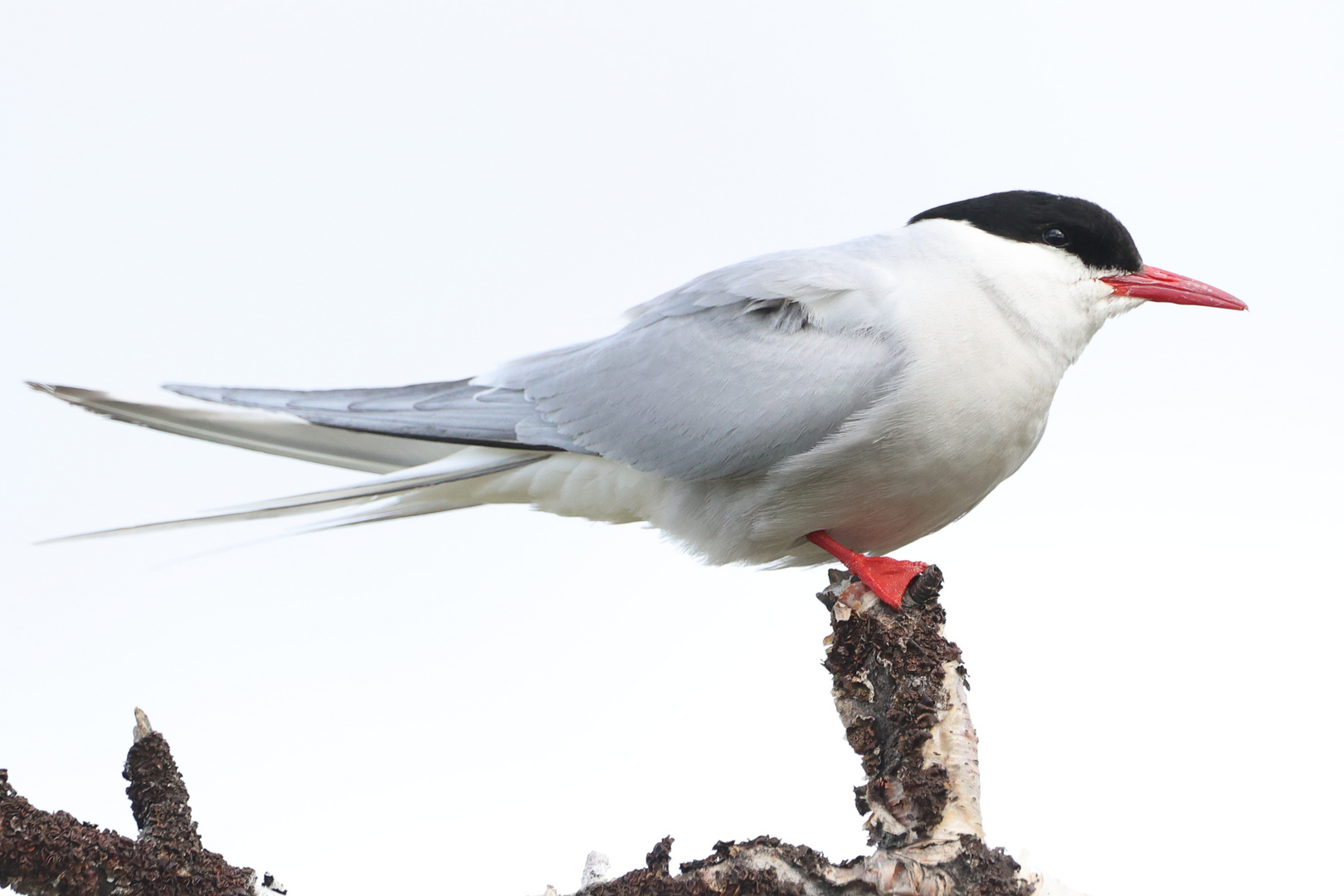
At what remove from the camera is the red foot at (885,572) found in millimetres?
3990

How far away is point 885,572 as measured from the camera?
13.4 ft

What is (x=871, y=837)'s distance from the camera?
12.0ft

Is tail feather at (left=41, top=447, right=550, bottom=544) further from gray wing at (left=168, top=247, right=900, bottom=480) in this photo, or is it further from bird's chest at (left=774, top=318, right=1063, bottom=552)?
bird's chest at (left=774, top=318, right=1063, bottom=552)

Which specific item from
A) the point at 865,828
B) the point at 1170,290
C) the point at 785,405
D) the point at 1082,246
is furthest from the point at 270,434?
the point at 1170,290

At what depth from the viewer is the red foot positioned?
399 cm

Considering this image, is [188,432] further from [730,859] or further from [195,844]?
[730,859]

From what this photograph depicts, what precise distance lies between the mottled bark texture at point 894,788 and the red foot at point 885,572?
35 millimetres

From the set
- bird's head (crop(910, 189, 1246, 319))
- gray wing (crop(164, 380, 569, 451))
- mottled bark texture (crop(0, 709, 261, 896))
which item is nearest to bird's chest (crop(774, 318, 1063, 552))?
bird's head (crop(910, 189, 1246, 319))

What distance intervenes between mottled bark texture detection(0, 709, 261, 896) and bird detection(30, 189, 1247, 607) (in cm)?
107

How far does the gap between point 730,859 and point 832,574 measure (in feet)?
3.75

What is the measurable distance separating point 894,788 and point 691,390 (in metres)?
1.48

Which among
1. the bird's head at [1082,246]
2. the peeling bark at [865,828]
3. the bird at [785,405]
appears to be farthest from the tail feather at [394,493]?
the bird's head at [1082,246]

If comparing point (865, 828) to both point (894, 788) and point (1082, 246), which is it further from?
point (1082, 246)

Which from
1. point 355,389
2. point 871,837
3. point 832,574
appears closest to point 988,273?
point 832,574
